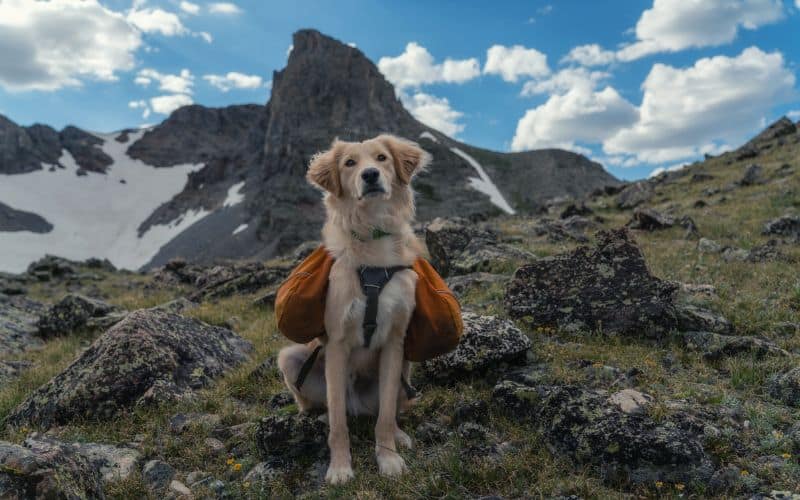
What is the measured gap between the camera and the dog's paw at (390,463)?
4.79 meters

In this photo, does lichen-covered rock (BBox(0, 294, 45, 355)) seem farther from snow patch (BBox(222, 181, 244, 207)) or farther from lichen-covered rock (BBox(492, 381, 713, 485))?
snow patch (BBox(222, 181, 244, 207))

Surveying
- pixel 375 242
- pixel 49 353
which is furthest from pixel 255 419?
pixel 49 353

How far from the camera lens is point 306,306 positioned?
516 centimetres

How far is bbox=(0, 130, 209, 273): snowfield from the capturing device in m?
116

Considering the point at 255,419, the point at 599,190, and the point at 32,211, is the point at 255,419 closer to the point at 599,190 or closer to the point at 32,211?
the point at 599,190

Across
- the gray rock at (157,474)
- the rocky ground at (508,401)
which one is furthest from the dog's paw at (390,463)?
the gray rock at (157,474)

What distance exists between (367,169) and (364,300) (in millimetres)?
1435

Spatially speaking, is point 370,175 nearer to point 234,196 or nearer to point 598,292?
point 598,292

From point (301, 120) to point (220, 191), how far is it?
29910mm

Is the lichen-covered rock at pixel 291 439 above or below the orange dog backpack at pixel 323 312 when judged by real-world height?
below

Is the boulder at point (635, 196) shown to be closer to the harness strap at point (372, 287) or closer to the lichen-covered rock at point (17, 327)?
the harness strap at point (372, 287)

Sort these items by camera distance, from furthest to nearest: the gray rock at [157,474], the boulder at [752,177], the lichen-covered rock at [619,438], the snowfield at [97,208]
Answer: the snowfield at [97,208]
the boulder at [752,177]
the gray rock at [157,474]
the lichen-covered rock at [619,438]

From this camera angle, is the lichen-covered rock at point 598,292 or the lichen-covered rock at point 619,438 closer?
the lichen-covered rock at point 619,438

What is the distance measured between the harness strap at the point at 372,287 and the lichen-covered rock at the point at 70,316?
31.3 ft
